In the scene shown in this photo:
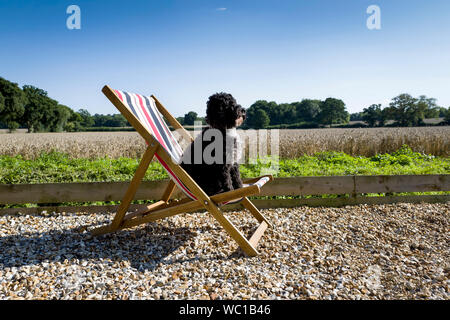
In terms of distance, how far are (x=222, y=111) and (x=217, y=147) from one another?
38 cm

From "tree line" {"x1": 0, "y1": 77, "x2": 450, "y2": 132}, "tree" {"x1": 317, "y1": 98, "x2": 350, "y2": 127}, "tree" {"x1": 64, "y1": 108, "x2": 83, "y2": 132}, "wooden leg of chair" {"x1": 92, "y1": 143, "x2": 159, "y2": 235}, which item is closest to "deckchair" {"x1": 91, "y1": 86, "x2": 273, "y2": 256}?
"wooden leg of chair" {"x1": 92, "y1": 143, "x2": 159, "y2": 235}

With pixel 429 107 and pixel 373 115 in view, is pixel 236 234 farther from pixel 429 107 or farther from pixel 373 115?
pixel 429 107

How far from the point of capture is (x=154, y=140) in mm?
2914

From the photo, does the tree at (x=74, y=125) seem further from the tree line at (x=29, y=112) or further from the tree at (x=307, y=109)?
the tree at (x=307, y=109)

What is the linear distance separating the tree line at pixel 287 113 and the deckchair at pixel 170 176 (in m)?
37.8

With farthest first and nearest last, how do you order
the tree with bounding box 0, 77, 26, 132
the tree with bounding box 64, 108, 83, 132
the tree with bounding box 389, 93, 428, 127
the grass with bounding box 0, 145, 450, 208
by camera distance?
the tree with bounding box 64, 108, 83, 132 → the tree with bounding box 389, 93, 428, 127 → the tree with bounding box 0, 77, 26, 132 → the grass with bounding box 0, 145, 450, 208

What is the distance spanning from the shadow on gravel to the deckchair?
→ 0.19m

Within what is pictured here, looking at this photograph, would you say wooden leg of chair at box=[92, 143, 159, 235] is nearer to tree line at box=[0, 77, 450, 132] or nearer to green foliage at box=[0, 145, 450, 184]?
green foliage at box=[0, 145, 450, 184]

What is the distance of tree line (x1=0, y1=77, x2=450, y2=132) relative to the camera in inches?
1804

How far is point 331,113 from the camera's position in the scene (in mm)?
59469

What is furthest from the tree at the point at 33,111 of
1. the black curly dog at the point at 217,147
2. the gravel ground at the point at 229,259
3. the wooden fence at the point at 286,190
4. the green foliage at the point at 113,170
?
the black curly dog at the point at 217,147

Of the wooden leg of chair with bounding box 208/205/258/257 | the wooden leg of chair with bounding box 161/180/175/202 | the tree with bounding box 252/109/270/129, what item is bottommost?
the wooden leg of chair with bounding box 208/205/258/257
